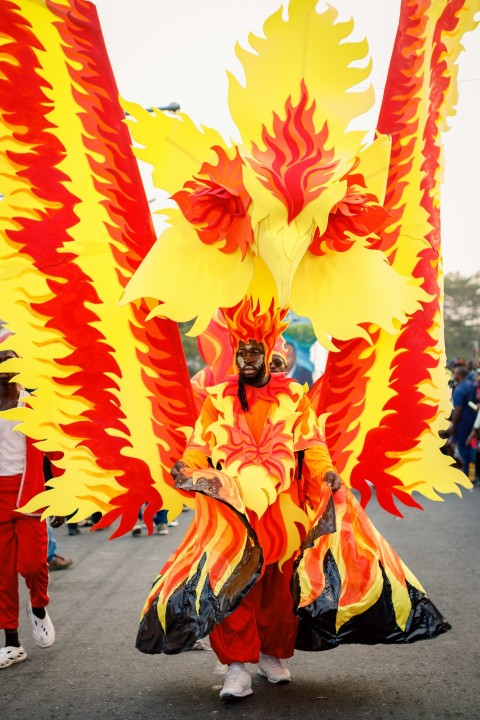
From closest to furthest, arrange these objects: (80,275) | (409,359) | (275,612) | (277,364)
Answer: (80,275)
(275,612)
(409,359)
(277,364)

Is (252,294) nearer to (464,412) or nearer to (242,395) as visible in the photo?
(242,395)

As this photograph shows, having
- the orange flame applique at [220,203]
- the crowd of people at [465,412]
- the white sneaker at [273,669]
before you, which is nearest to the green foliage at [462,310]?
the crowd of people at [465,412]

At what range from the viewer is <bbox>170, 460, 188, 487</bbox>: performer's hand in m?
4.39

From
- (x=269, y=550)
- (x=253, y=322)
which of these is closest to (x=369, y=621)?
(x=269, y=550)

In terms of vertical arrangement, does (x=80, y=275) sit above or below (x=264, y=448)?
above

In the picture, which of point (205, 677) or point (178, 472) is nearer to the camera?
point (178, 472)

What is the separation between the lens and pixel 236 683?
4543 millimetres

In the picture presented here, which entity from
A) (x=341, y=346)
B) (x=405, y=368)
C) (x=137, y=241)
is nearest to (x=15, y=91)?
(x=137, y=241)

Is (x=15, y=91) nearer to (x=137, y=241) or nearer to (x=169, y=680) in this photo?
(x=137, y=241)

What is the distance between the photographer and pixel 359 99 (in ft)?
13.7

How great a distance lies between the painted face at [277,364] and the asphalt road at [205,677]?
162 cm

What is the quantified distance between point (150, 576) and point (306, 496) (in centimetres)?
335

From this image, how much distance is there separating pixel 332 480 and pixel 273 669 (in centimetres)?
107

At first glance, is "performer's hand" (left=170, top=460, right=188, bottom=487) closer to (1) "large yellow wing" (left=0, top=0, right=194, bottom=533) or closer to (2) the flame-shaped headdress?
(1) "large yellow wing" (left=0, top=0, right=194, bottom=533)
